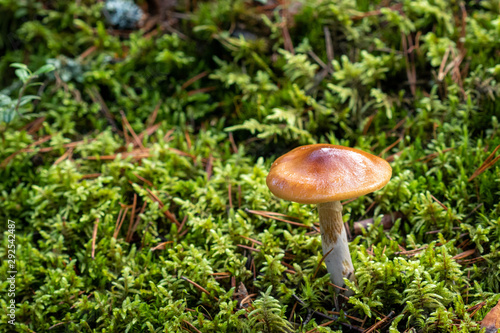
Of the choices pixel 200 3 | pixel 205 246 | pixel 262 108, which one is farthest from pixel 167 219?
pixel 200 3

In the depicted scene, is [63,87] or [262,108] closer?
[262,108]

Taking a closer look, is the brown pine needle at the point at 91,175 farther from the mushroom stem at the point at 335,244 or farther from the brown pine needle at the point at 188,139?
the mushroom stem at the point at 335,244

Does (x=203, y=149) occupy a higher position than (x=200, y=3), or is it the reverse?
(x=200, y=3)

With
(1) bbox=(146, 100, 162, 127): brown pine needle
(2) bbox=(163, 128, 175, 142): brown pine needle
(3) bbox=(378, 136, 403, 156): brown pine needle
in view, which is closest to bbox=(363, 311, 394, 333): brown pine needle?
(3) bbox=(378, 136, 403, 156): brown pine needle

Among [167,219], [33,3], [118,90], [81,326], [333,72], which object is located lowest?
[81,326]

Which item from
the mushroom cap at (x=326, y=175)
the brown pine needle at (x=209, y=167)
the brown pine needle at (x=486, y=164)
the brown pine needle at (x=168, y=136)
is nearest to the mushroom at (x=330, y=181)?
the mushroom cap at (x=326, y=175)

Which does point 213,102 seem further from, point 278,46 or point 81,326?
point 81,326

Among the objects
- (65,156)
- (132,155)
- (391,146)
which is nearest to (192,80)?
(132,155)

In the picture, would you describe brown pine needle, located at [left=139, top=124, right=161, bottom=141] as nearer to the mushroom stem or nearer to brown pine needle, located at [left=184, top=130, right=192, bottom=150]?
brown pine needle, located at [left=184, top=130, right=192, bottom=150]
